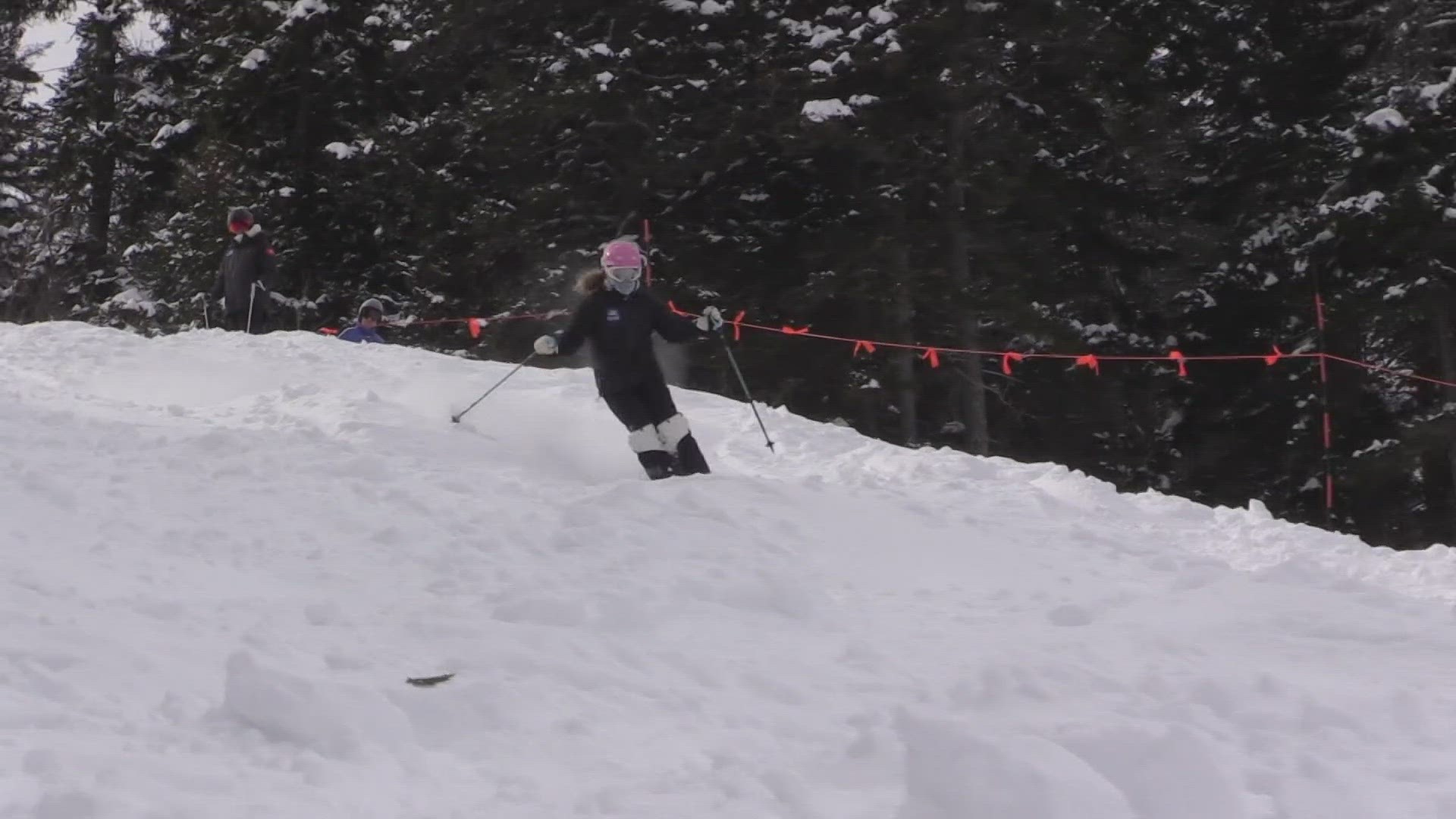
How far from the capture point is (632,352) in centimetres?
870

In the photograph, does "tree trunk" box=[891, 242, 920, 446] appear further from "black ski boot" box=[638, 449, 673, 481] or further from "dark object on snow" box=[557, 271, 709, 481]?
"black ski boot" box=[638, 449, 673, 481]

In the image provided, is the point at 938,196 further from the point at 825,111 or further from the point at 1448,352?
the point at 1448,352

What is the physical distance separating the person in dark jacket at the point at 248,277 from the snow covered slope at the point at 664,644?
20.8 feet

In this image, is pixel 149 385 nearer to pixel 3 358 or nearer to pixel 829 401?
pixel 3 358

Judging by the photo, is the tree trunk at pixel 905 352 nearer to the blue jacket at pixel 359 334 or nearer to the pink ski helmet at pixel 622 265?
the blue jacket at pixel 359 334

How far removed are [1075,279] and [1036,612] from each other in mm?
14725

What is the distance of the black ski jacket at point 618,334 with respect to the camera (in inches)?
342

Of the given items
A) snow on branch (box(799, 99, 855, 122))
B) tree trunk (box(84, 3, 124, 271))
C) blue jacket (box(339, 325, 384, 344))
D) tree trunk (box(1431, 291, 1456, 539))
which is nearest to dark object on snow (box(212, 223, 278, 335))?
blue jacket (box(339, 325, 384, 344))

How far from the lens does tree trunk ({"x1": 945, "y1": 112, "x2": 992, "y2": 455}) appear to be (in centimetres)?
1770

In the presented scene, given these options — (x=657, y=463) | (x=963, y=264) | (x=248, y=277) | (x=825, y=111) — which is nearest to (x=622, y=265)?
(x=657, y=463)

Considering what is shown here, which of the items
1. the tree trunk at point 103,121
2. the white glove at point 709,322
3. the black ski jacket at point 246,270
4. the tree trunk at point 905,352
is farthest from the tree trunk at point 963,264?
the tree trunk at point 103,121

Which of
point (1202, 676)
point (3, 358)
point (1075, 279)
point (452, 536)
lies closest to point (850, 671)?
point (1202, 676)

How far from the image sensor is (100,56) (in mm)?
26359

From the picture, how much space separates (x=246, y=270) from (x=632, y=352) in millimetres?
8171
